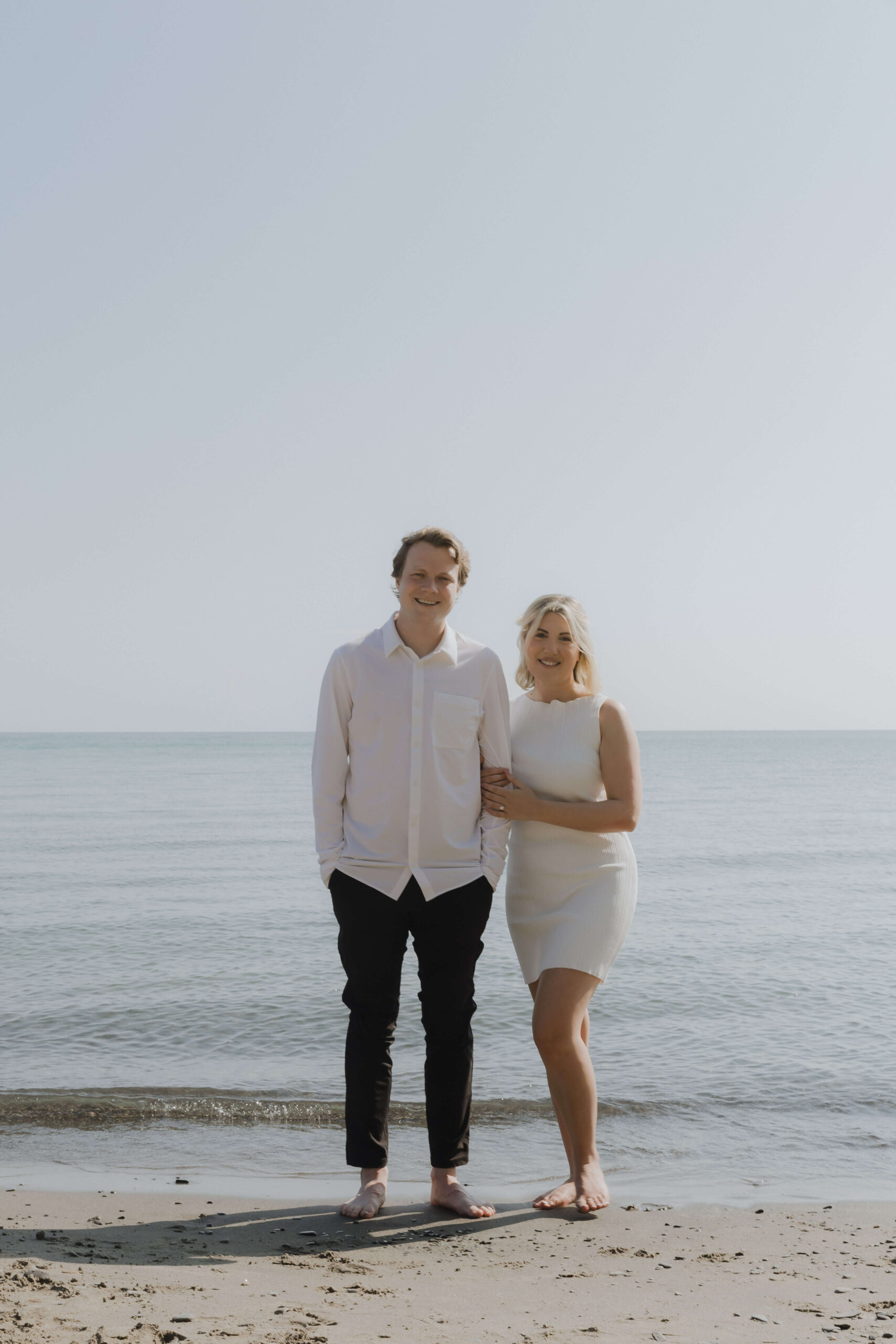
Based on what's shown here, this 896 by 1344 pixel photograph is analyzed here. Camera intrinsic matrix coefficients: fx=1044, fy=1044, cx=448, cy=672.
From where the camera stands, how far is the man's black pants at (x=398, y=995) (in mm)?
3701

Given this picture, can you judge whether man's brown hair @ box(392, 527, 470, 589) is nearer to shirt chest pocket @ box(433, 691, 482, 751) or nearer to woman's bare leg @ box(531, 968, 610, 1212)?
shirt chest pocket @ box(433, 691, 482, 751)

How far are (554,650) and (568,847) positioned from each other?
2.47ft

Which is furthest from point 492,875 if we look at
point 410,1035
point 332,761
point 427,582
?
point 410,1035

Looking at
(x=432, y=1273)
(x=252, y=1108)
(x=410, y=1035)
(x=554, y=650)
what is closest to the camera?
(x=432, y=1273)

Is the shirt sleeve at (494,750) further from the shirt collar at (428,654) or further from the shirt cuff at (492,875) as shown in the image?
the shirt collar at (428,654)

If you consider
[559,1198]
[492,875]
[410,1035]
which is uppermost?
[492,875]

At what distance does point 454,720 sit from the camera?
3754 millimetres

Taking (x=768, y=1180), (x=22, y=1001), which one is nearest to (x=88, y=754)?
(x=22, y=1001)

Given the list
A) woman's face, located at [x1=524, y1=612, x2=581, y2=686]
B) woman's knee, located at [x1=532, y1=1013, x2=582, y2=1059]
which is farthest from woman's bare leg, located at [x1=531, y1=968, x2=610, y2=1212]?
woman's face, located at [x1=524, y1=612, x2=581, y2=686]

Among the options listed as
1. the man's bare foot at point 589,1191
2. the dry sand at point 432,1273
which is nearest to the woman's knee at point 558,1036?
the man's bare foot at point 589,1191

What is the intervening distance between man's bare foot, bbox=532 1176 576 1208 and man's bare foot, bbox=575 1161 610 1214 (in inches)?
1.5

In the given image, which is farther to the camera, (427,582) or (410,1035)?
(410,1035)

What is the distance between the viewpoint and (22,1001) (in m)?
7.39

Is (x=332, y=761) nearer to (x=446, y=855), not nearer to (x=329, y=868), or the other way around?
(x=329, y=868)
